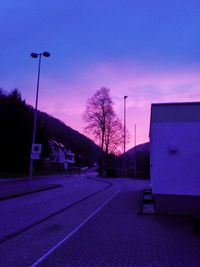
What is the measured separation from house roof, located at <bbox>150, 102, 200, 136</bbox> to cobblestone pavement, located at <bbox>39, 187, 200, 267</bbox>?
3.08 metres

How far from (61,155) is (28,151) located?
72.6 m

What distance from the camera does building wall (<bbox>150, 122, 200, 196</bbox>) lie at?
31.2 ft

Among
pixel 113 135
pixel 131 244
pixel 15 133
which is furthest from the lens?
pixel 113 135

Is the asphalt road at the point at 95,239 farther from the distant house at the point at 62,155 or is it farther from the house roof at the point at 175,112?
the distant house at the point at 62,155

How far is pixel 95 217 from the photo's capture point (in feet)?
39.8

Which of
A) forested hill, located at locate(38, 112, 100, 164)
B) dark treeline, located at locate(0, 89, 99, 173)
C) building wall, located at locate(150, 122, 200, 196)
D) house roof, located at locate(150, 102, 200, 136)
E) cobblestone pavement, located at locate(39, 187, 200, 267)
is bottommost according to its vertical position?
cobblestone pavement, located at locate(39, 187, 200, 267)

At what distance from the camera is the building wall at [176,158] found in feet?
31.2

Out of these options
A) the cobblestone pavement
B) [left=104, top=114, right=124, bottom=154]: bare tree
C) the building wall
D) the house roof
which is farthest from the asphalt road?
[left=104, top=114, right=124, bottom=154]: bare tree

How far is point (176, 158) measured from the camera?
9.73 metres

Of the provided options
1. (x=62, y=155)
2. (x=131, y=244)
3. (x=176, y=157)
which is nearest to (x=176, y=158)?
(x=176, y=157)

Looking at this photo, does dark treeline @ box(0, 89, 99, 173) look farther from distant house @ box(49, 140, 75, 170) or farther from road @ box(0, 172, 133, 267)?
distant house @ box(49, 140, 75, 170)

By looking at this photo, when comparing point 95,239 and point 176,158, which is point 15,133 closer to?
point 176,158

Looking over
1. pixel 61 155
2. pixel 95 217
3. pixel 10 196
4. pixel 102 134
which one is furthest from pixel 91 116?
pixel 61 155

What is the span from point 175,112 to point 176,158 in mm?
1272
